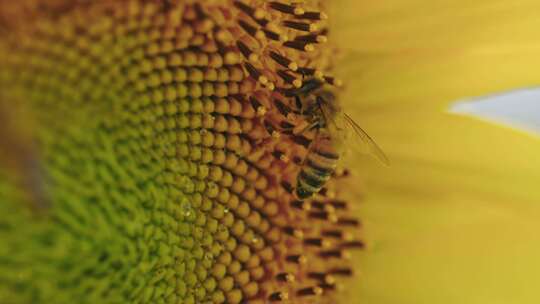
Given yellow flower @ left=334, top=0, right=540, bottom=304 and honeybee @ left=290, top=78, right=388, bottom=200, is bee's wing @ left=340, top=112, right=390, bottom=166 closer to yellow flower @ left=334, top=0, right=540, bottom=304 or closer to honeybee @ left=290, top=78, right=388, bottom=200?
honeybee @ left=290, top=78, right=388, bottom=200

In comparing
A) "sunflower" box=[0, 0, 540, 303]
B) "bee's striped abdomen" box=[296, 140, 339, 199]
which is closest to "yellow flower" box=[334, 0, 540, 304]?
"sunflower" box=[0, 0, 540, 303]

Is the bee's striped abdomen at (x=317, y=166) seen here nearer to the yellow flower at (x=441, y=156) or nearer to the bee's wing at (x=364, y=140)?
the bee's wing at (x=364, y=140)

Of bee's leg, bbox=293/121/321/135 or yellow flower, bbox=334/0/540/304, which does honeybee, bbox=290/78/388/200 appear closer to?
bee's leg, bbox=293/121/321/135

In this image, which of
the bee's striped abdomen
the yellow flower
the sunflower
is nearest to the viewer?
the sunflower

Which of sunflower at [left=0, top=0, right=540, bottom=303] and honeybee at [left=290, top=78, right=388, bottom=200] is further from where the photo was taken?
honeybee at [left=290, top=78, right=388, bottom=200]

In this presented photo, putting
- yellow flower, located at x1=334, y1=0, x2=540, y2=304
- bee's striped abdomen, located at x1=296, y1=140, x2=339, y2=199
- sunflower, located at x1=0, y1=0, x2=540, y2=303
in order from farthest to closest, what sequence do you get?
yellow flower, located at x1=334, y1=0, x2=540, y2=304, bee's striped abdomen, located at x1=296, y1=140, x2=339, y2=199, sunflower, located at x1=0, y1=0, x2=540, y2=303

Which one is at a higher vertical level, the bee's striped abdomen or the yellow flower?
the yellow flower

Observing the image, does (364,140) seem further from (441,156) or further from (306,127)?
(441,156)

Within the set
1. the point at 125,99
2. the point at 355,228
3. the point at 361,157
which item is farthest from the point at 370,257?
the point at 125,99

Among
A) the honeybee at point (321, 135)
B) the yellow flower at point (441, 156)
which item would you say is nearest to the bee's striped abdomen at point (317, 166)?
the honeybee at point (321, 135)
